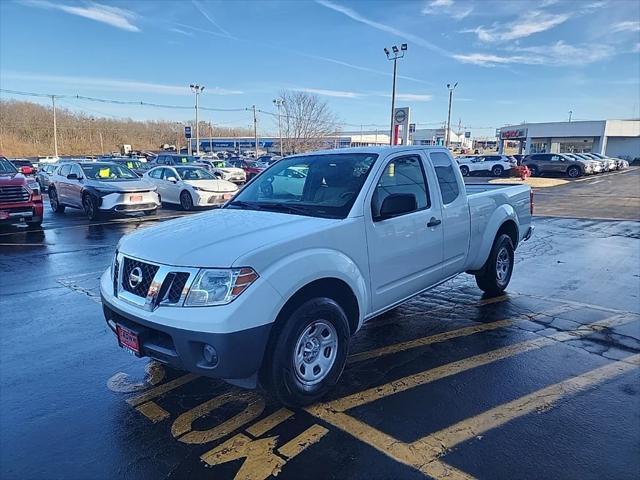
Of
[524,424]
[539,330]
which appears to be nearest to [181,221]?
[524,424]

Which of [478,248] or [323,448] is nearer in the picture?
[323,448]

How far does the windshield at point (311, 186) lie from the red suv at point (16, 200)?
8.85m

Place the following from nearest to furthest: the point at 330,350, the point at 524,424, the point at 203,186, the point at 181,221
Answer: the point at 524,424, the point at 330,350, the point at 181,221, the point at 203,186

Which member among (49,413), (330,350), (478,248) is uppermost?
(478,248)

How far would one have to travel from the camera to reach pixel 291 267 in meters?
3.11

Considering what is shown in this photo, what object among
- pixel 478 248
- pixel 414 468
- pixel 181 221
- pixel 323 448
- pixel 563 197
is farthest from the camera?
pixel 563 197

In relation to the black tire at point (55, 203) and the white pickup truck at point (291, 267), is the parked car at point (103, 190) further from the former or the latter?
the white pickup truck at point (291, 267)

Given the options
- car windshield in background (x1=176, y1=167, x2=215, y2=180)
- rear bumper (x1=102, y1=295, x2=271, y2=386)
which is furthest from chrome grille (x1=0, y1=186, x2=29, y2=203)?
rear bumper (x1=102, y1=295, x2=271, y2=386)

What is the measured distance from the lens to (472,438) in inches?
119

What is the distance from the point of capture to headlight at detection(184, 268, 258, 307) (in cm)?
289

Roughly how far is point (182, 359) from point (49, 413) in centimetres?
124

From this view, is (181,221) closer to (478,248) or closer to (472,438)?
(472,438)

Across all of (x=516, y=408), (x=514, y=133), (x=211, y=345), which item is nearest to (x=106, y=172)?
(x=211, y=345)

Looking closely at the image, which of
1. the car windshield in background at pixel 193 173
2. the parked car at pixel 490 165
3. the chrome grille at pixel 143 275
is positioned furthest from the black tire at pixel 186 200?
the parked car at pixel 490 165
